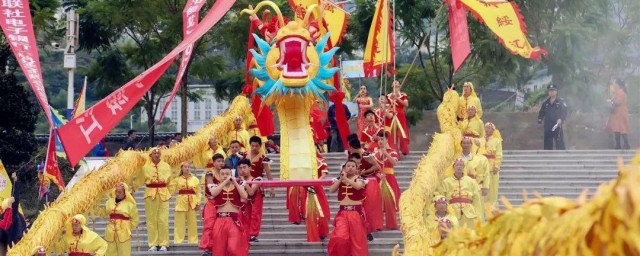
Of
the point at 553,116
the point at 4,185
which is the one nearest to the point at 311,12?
the point at 4,185

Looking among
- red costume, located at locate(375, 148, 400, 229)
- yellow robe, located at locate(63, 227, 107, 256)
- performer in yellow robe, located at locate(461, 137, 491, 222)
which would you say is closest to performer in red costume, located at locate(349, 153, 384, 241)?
red costume, located at locate(375, 148, 400, 229)

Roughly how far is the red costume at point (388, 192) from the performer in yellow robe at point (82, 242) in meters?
4.03

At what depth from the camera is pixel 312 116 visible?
18.3 m

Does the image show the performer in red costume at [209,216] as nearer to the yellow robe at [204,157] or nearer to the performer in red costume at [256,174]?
the performer in red costume at [256,174]

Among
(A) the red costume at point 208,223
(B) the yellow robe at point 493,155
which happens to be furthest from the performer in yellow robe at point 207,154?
(A) the red costume at point 208,223

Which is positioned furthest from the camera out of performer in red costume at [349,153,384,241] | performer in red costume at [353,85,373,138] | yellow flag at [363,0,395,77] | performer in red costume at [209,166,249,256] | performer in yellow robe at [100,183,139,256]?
yellow flag at [363,0,395,77]

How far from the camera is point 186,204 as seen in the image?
17078mm

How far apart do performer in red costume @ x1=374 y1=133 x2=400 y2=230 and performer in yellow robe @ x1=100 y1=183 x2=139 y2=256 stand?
3.17 metres

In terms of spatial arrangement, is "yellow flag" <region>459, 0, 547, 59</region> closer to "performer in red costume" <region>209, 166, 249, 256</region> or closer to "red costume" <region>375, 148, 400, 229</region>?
"red costume" <region>375, 148, 400, 229</region>

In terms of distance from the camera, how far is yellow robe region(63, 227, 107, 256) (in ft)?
44.6

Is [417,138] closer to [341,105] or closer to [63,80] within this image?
[341,105]

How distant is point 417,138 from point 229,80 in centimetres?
443

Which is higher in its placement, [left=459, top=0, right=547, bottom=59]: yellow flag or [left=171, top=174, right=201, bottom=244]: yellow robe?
[left=459, top=0, right=547, bottom=59]: yellow flag

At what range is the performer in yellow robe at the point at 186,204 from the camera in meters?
17.0
